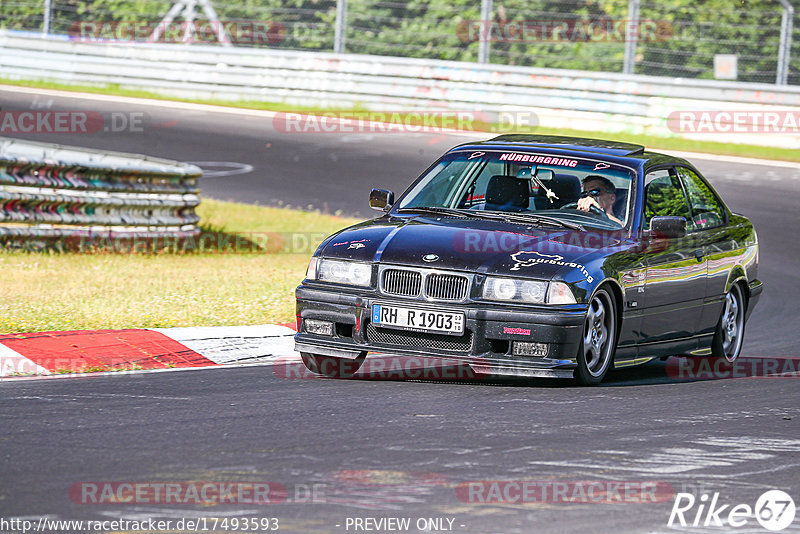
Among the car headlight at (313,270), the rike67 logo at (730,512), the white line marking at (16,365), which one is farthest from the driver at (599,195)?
the white line marking at (16,365)

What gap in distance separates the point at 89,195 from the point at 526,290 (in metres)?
7.12

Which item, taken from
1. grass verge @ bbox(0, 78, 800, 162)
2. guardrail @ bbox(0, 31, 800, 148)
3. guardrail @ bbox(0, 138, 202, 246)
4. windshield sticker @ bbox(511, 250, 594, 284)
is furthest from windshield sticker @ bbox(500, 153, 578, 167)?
guardrail @ bbox(0, 31, 800, 148)

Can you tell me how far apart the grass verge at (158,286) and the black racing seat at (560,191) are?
2708mm

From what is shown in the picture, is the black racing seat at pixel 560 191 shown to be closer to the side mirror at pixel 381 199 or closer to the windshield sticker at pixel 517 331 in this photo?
the side mirror at pixel 381 199

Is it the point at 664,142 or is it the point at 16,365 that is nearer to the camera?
the point at 16,365

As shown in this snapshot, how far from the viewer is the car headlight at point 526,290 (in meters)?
7.73

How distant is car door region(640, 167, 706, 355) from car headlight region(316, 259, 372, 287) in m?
1.89

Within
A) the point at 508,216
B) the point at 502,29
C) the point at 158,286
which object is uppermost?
the point at 502,29

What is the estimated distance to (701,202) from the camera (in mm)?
9844

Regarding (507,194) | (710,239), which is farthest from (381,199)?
(710,239)

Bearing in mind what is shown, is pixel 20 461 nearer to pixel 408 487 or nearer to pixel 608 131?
pixel 408 487

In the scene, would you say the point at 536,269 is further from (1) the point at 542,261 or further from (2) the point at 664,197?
(2) the point at 664,197

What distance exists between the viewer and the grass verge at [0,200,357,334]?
9859 mm

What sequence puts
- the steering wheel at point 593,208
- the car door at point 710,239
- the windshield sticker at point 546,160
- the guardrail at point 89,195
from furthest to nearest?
1. the guardrail at point 89,195
2. the car door at point 710,239
3. the windshield sticker at point 546,160
4. the steering wheel at point 593,208
